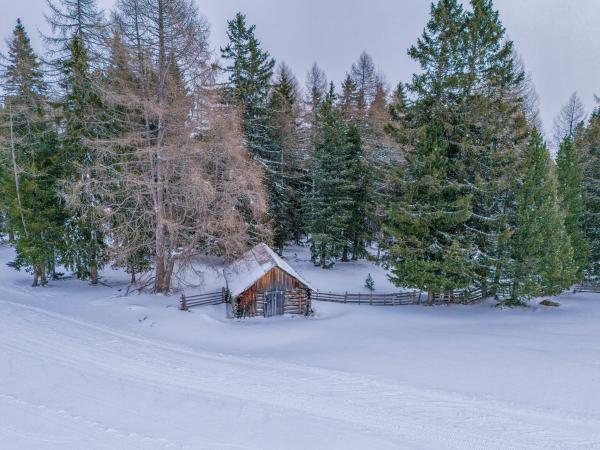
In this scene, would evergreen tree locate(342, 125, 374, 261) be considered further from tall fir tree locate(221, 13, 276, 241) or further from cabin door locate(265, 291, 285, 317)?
cabin door locate(265, 291, 285, 317)

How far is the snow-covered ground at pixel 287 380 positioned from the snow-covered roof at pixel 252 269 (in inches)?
71.4

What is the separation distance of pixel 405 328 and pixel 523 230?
7.70m

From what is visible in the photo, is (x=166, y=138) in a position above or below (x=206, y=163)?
above

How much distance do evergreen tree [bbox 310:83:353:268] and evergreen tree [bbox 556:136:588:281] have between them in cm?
1337

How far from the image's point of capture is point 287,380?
29.3 ft

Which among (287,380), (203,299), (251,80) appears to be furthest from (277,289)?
(251,80)

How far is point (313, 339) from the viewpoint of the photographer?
43.8ft

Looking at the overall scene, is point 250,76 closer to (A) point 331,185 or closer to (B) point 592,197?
(A) point 331,185

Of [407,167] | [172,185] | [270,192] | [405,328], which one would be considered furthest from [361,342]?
[270,192]

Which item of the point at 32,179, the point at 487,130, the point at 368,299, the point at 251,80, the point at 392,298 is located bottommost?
the point at 368,299

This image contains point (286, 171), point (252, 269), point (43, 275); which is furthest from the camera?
point (286, 171)

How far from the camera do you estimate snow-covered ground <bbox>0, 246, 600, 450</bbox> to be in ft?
21.1

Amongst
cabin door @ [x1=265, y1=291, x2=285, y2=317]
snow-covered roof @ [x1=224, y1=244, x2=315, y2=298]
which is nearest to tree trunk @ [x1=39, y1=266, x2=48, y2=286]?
snow-covered roof @ [x1=224, y1=244, x2=315, y2=298]

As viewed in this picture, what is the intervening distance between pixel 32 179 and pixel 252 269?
13.2m
